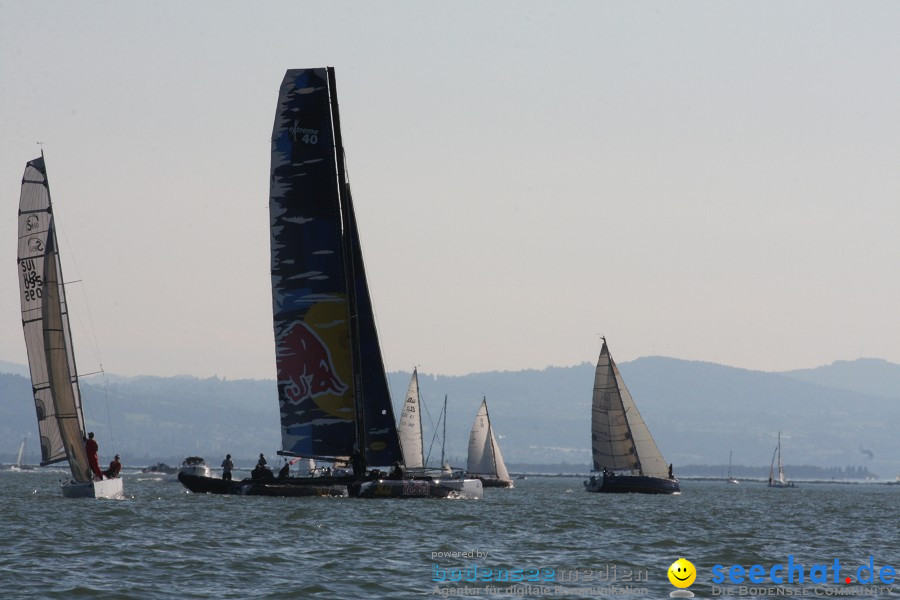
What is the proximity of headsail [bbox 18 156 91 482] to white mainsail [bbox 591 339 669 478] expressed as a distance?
5183 centimetres

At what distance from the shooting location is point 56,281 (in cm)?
5578

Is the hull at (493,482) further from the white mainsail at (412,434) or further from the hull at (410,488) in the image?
the hull at (410,488)

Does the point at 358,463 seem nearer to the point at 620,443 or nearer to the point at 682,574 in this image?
the point at 682,574

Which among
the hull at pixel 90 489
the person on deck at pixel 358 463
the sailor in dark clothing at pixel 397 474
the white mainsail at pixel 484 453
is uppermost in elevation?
the white mainsail at pixel 484 453

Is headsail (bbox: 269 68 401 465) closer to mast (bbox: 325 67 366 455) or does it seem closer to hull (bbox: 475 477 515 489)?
mast (bbox: 325 67 366 455)

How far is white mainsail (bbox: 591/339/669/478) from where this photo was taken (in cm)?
10219

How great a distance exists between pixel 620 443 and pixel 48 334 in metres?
54.8

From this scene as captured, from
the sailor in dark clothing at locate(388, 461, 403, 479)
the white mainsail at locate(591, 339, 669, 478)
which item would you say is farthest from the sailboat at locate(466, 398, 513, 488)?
the sailor in dark clothing at locate(388, 461, 403, 479)

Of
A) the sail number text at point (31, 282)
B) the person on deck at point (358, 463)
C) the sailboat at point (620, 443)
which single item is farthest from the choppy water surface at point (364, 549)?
the sailboat at point (620, 443)

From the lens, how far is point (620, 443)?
102625mm

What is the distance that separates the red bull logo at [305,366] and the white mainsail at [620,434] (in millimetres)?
45417

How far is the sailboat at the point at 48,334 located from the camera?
55844 millimetres

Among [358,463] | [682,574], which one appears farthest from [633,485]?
[682,574]

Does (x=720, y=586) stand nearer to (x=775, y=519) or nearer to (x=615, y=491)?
(x=775, y=519)
